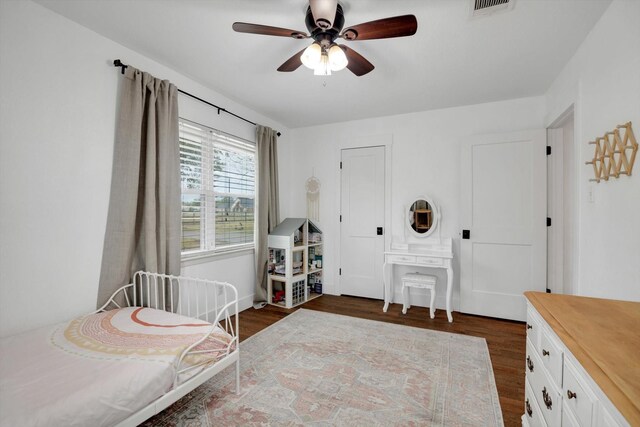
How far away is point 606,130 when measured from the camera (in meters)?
1.82

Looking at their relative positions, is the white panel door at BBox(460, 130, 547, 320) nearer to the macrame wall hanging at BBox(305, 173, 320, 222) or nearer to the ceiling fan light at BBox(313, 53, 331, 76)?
the macrame wall hanging at BBox(305, 173, 320, 222)

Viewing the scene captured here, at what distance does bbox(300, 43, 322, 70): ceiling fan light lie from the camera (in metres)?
1.79

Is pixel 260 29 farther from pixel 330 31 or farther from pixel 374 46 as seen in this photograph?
pixel 374 46

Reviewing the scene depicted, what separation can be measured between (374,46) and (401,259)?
91.8 inches

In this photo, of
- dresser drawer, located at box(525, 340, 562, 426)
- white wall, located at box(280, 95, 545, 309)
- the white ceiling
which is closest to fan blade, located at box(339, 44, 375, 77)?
the white ceiling

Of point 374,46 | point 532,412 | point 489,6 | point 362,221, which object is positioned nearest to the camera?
point 532,412

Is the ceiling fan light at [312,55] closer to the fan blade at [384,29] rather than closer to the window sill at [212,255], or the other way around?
the fan blade at [384,29]

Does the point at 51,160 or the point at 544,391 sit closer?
the point at 544,391

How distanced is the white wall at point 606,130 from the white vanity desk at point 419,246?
1308 millimetres

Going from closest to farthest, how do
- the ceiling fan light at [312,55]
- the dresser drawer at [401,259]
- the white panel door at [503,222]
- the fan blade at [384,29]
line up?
1. the fan blade at [384,29]
2. the ceiling fan light at [312,55]
3. the white panel door at [503,222]
4. the dresser drawer at [401,259]

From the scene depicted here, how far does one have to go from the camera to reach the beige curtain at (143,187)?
85.7 inches


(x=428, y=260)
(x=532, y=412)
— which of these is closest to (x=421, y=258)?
(x=428, y=260)

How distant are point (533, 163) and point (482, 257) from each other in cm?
120

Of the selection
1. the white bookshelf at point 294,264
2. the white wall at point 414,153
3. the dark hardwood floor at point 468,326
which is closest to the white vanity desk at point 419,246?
the white wall at point 414,153
